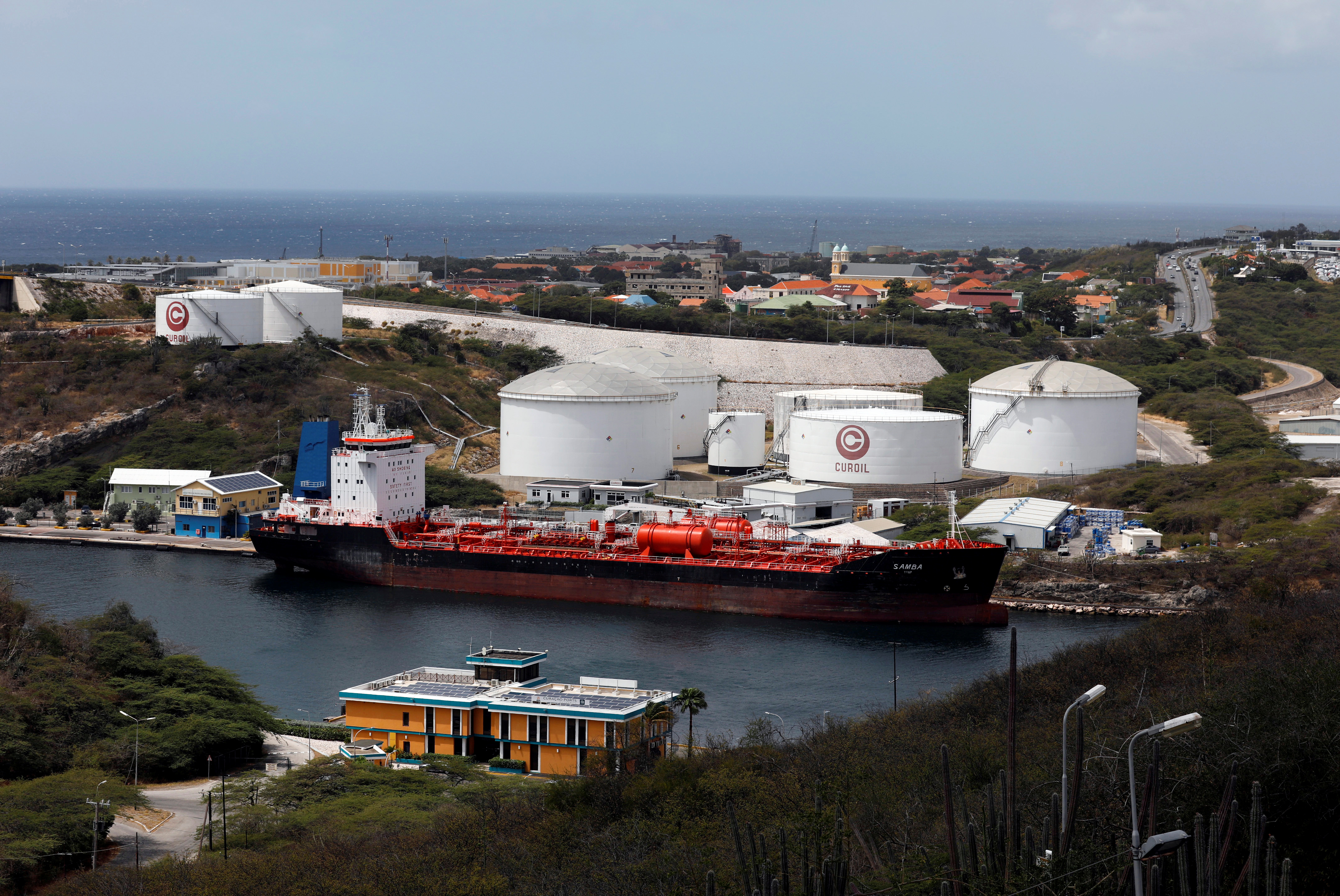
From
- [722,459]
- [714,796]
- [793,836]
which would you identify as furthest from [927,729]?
[722,459]

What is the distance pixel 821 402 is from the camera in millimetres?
46156

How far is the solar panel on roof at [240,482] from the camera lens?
40.1 metres

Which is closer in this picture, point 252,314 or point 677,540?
point 677,540

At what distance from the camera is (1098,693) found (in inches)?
357

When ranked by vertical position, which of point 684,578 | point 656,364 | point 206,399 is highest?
point 656,364

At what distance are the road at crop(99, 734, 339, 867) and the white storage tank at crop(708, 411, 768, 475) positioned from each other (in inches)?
982

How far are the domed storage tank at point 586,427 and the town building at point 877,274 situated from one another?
1991 inches

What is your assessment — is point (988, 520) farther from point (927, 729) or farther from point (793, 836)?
point (793, 836)

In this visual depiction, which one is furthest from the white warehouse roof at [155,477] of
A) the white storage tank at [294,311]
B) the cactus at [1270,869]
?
the cactus at [1270,869]

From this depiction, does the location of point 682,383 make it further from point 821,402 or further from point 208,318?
point 208,318

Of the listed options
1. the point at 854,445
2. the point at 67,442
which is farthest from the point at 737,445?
the point at 67,442

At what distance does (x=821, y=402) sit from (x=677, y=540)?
1477 cm

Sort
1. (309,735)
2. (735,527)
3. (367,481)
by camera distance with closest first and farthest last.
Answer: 1. (309,735)
2. (735,527)
3. (367,481)

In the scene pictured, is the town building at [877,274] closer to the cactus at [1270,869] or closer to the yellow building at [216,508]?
the yellow building at [216,508]
